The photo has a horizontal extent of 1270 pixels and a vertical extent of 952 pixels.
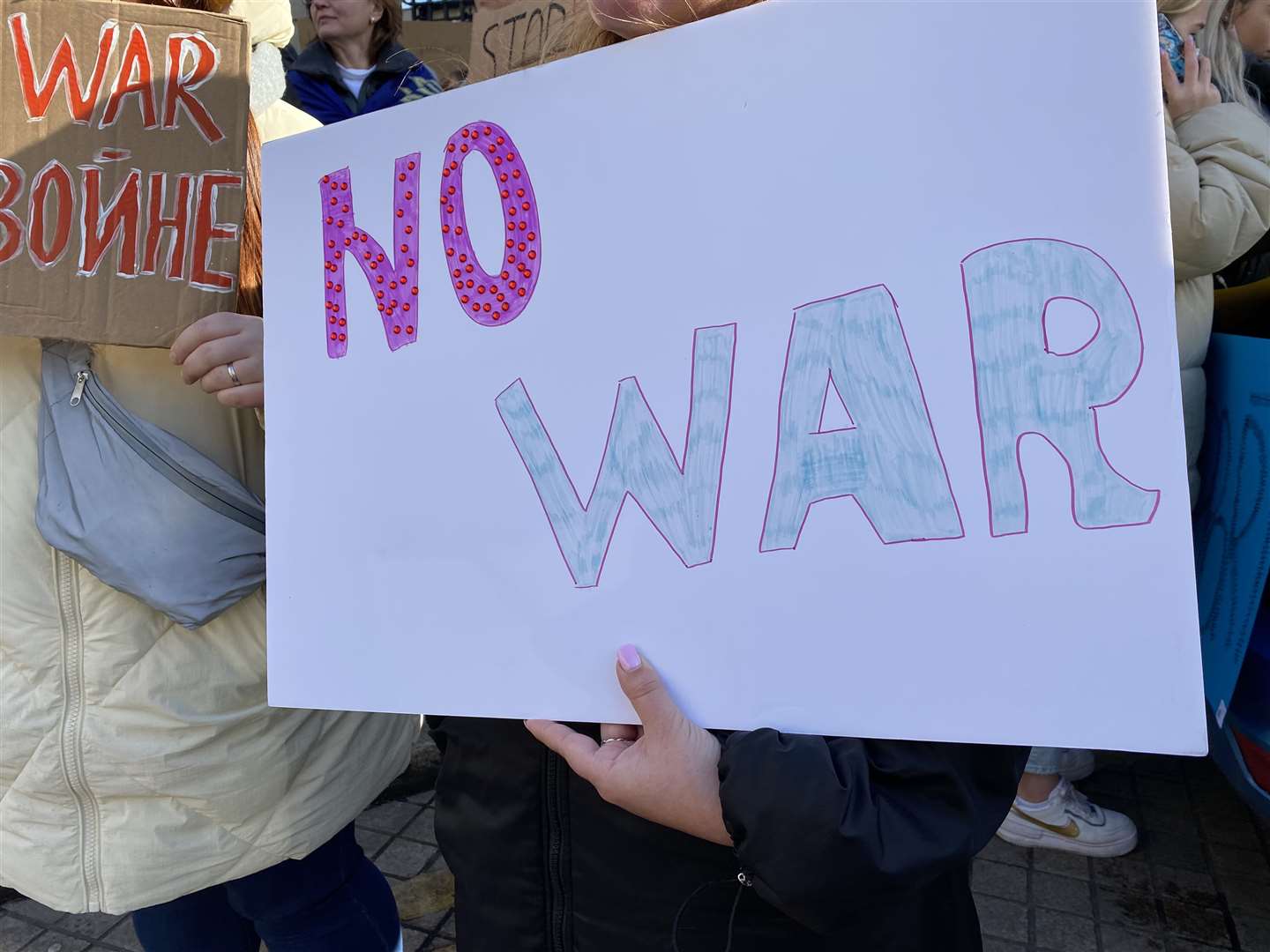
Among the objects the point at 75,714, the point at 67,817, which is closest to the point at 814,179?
the point at 75,714

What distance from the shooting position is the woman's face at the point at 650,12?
771 millimetres

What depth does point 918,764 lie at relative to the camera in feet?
2.33

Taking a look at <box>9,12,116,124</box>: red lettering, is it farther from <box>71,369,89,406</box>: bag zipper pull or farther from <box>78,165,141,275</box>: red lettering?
<box>71,369,89,406</box>: bag zipper pull

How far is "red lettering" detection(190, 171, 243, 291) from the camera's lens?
1.04 m

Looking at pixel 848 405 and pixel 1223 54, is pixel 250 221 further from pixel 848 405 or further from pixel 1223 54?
Answer: pixel 1223 54

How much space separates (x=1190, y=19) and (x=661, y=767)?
6.31 feet

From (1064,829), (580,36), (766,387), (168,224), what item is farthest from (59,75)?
(1064,829)

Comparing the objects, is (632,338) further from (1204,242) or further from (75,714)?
(1204,242)

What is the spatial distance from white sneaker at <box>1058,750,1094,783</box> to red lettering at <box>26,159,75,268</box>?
2.36 metres

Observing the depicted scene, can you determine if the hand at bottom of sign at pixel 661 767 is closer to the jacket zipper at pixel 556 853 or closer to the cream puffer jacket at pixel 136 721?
the jacket zipper at pixel 556 853

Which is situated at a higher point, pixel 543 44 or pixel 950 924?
pixel 543 44

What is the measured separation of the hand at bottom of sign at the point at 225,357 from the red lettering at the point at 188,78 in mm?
212

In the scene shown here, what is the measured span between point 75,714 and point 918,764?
3.20 ft

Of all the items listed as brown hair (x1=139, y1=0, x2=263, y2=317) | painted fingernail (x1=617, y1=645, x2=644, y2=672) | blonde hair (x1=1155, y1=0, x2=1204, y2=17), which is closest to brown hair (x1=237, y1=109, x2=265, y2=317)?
brown hair (x1=139, y1=0, x2=263, y2=317)
